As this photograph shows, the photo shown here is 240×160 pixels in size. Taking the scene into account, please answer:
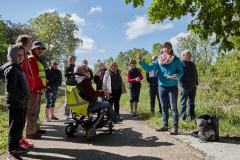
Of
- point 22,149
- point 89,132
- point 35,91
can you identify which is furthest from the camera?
point 35,91

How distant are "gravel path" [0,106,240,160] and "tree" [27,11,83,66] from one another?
38.5 metres

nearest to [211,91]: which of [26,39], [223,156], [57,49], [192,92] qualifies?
[192,92]

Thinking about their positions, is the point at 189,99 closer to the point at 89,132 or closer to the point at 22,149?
the point at 89,132

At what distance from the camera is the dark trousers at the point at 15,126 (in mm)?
3705

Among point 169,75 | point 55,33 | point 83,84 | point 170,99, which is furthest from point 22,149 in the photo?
point 55,33

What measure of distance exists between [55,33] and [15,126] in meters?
43.6

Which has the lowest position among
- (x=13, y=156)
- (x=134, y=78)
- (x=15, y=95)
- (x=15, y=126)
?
(x=13, y=156)

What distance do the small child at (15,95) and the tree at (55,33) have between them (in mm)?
39369

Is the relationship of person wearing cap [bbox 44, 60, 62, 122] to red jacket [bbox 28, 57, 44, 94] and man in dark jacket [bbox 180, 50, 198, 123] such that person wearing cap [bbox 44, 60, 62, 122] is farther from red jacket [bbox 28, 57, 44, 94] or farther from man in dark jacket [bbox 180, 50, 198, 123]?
man in dark jacket [bbox 180, 50, 198, 123]

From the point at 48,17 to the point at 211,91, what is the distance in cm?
3844

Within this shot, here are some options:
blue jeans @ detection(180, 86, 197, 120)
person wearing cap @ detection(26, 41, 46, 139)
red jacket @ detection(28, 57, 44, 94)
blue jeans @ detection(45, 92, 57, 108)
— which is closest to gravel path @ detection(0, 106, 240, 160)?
person wearing cap @ detection(26, 41, 46, 139)

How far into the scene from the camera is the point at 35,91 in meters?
5.14

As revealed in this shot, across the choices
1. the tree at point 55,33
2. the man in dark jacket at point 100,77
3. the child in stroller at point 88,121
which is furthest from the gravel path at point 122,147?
the tree at point 55,33

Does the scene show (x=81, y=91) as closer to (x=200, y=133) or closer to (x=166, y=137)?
(x=166, y=137)
